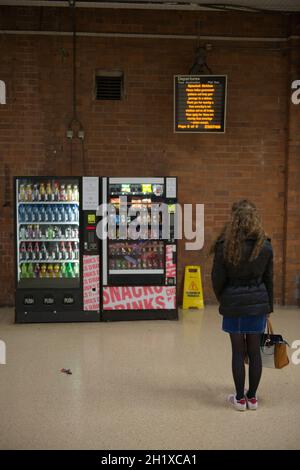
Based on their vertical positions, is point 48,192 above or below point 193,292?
above

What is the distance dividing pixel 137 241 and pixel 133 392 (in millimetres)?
2808

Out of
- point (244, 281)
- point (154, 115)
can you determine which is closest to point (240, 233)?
point (244, 281)

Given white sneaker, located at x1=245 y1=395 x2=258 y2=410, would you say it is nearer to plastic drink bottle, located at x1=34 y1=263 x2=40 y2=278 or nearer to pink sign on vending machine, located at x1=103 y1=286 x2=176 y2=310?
pink sign on vending machine, located at x1=103 y1=286 x2=176 y2=310

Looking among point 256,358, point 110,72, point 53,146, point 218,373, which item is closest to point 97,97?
point 110,72

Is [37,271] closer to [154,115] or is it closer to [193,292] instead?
[193,292]

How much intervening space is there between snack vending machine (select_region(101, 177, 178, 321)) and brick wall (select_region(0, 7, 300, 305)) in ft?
2.53

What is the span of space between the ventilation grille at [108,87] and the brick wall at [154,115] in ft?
0.31

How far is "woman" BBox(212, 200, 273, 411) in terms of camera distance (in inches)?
152

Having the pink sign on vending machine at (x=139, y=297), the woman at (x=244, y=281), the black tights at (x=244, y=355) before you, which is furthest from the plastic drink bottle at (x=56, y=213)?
the black tights at (x=244, y=355)

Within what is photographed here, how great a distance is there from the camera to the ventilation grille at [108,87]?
755cm

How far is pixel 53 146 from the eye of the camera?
297 inches

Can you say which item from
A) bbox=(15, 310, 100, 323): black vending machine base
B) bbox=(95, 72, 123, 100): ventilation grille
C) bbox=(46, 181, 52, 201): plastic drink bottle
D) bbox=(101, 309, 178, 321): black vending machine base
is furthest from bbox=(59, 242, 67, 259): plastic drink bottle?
bbox=(95, 72, 123, 100): ventilation grille

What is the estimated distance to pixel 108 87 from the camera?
7.55 m

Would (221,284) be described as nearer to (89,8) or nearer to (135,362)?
(135,362)
